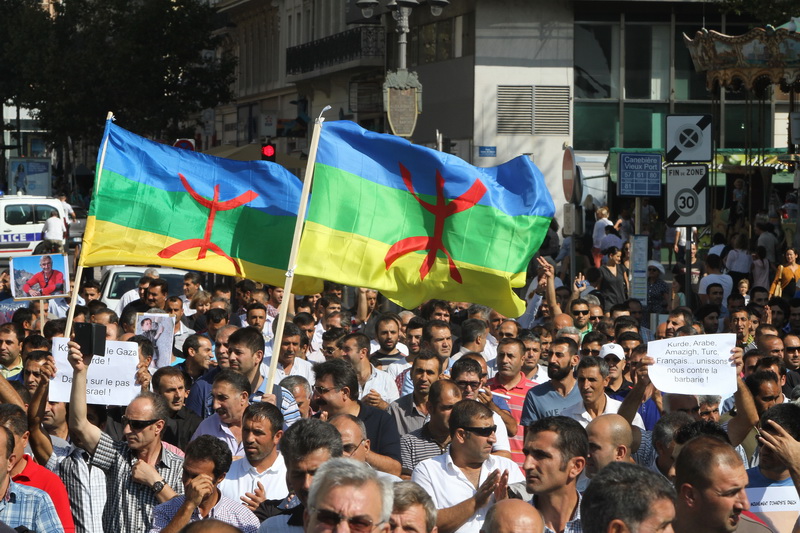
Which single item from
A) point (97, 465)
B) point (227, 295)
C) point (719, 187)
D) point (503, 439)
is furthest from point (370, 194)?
point (719, 187)

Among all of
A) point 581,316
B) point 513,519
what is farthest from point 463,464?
point 581,316

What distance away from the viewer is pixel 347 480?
4.81 m

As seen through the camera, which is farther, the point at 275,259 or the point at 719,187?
the point at 719,187

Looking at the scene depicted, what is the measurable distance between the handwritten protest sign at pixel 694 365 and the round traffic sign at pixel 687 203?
5.31 meters

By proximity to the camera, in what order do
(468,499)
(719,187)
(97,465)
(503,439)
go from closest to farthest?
(468,499) < (97,465) < (503,439) < (719,187)

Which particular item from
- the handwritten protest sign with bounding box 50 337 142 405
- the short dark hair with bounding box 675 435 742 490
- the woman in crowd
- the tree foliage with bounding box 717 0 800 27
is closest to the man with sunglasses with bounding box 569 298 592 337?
the woman in crowd

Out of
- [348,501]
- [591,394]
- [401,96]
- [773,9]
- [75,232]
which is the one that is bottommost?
[591,394]

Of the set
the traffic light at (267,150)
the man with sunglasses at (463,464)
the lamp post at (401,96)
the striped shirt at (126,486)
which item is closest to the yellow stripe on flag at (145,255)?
the striped shirt at (126,486)

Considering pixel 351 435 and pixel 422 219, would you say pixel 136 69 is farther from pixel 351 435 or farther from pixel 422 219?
pixel 351 435

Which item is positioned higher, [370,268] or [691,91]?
[691,91]

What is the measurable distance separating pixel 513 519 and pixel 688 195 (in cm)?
832

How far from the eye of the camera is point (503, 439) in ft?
27.9

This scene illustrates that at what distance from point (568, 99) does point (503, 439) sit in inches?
1230

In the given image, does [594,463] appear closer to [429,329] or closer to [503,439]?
[503,439]
